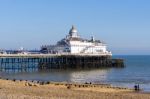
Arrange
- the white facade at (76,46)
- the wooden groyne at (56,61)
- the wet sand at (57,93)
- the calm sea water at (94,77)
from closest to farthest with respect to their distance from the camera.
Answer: the wet sand at (57,93), the calm sea water at (94,77), the wooden groyne at (56,61), the white facade at (76,46)

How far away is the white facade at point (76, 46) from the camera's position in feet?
268

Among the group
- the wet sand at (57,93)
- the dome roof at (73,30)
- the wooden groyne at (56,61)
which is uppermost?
the dome roof at (73,30)

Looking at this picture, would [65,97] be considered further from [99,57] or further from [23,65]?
[99,57]

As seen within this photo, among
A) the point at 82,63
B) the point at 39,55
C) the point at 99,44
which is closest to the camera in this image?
the point at 39,55

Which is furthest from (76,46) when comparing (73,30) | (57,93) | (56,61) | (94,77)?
(57,93)

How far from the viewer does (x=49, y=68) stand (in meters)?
76.9

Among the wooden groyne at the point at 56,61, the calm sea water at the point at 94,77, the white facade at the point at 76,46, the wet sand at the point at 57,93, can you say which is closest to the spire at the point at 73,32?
the white facade at the point at 76,46

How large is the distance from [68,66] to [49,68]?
3238mm

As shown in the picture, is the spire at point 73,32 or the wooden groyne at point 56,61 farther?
the spire at point 73,32

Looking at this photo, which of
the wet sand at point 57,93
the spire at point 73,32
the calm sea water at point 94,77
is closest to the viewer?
the wet sand at point 57,93

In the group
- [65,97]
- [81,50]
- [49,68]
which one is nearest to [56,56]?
[49,68]

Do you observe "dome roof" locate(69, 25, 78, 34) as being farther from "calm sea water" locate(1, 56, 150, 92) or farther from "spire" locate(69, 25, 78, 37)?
"calm sea water" locate(1, 56, 150, 92)

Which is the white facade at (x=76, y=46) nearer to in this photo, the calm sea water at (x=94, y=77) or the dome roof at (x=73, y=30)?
the dome roof at (x=73, y=30)

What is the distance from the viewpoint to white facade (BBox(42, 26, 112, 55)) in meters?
81.8
